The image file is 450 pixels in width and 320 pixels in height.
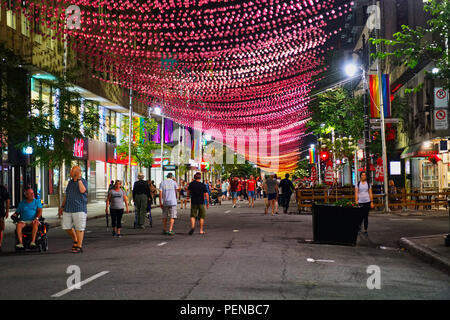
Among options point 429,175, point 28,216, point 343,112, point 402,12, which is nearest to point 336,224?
point 28,216

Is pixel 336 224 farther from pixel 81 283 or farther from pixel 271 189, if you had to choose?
pixel 271 189

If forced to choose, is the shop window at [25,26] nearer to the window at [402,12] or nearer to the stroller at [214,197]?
the stroller at [214,197]

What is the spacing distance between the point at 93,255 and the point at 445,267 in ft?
22.7

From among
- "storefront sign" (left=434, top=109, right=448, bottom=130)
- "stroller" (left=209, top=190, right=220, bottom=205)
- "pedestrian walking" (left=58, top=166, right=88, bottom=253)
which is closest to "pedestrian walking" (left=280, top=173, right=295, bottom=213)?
"storefront sign" (left=434, top=109, right=448, bottom=130)

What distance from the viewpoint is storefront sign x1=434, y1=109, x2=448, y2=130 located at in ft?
96.3

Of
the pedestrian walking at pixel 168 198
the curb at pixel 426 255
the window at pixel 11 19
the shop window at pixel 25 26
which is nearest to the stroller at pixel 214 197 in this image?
the shop window at pixel 25 26

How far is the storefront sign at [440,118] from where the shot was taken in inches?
1155

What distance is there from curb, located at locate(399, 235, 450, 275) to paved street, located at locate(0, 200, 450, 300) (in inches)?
6.9

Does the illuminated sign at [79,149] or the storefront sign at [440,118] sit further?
the illuminated sign at [79,149]

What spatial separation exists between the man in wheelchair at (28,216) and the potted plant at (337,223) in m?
6.58

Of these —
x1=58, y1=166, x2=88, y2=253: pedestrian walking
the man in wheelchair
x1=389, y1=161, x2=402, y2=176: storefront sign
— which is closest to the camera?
x1=58, y1=166, x2=88, y2=253: pedestrian walking

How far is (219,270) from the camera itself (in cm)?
1037

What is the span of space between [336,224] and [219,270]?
5.88 metres

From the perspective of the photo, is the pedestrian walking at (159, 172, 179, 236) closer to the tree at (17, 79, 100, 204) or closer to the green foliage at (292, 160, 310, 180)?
the tree at (17, 79, 100, 204)
